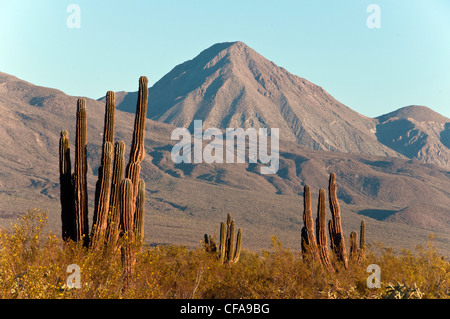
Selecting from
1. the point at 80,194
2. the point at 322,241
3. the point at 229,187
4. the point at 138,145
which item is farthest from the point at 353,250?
the point at 229,187

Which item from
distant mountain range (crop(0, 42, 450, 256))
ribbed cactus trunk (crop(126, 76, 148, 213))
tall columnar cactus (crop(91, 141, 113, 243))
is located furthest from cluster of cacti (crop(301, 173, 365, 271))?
distant mountain range (crop(0, 42, 450, 256))

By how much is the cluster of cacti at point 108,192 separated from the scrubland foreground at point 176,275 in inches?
25.7

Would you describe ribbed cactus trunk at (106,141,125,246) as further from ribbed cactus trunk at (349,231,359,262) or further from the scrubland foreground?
ribbed cactus trunk at (349,231,359,262)

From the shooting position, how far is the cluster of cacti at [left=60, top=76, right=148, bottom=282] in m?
15.8

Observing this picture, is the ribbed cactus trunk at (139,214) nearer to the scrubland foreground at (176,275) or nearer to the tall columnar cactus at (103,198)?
the scrubland foreground at (176,275)

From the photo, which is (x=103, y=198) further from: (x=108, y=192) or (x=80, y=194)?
(x=80, y=194)

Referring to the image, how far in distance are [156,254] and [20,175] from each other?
128 meters

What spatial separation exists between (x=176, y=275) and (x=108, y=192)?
3.63 meters

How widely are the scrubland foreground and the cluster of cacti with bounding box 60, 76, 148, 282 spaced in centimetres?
65

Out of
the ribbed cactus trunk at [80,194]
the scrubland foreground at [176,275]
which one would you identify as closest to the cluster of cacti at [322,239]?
the scrubland foreground at [176,275]

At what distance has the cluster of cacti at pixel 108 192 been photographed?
15.8 meters

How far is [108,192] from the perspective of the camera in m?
16.0
